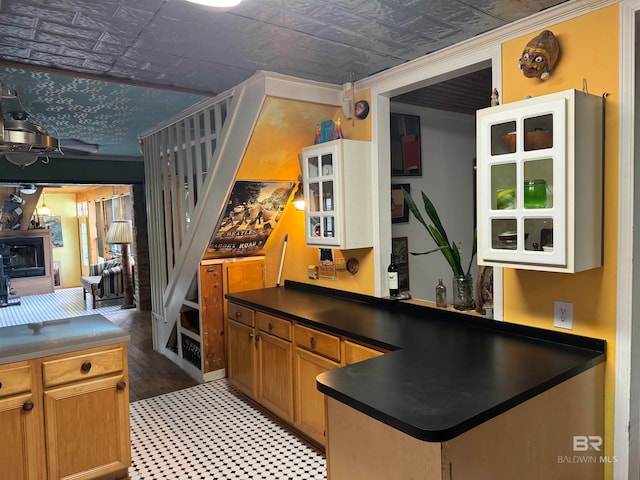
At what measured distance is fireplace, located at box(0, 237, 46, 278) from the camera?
925 cm

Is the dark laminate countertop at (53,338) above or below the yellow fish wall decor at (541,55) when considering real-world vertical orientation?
below

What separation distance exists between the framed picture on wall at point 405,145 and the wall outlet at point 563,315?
1.72 meters

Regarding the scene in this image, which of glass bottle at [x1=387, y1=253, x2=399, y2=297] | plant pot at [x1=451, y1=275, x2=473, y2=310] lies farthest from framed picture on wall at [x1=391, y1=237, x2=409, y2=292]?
plant pot at [x1=451, y1=275, x2=473, y2=310]

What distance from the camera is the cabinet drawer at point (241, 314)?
10.7 ft

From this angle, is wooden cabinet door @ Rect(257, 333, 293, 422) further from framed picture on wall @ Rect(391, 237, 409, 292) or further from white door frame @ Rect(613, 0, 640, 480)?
white door frame @ Rect(613, 0, 640, 480)

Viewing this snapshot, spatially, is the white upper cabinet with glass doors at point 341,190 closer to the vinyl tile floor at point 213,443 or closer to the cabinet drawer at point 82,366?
the vinyl tile floor at point 213,443

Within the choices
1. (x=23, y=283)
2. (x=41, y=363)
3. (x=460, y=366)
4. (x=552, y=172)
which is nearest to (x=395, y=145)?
(x=552, y=172)

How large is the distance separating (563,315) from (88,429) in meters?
2.45

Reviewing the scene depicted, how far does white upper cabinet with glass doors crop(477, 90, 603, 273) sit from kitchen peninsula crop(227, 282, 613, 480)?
417 millimetres

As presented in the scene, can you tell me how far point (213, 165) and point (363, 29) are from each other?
1574mm

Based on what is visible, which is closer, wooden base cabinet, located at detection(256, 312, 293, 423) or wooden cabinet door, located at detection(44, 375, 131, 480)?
wooden cabinet door, located at detection(44, 375, 131, 480)

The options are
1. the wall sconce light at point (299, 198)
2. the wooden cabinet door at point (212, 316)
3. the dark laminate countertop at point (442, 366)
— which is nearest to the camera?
the dark laminate countertop at point (442, 366)

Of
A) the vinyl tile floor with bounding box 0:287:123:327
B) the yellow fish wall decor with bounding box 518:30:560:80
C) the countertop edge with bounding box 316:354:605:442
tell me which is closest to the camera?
the countertop edge with bounding box 316:354:605:442

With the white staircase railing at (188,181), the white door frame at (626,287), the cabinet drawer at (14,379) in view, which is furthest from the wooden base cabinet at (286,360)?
the cabinet drawer at (14,379)
